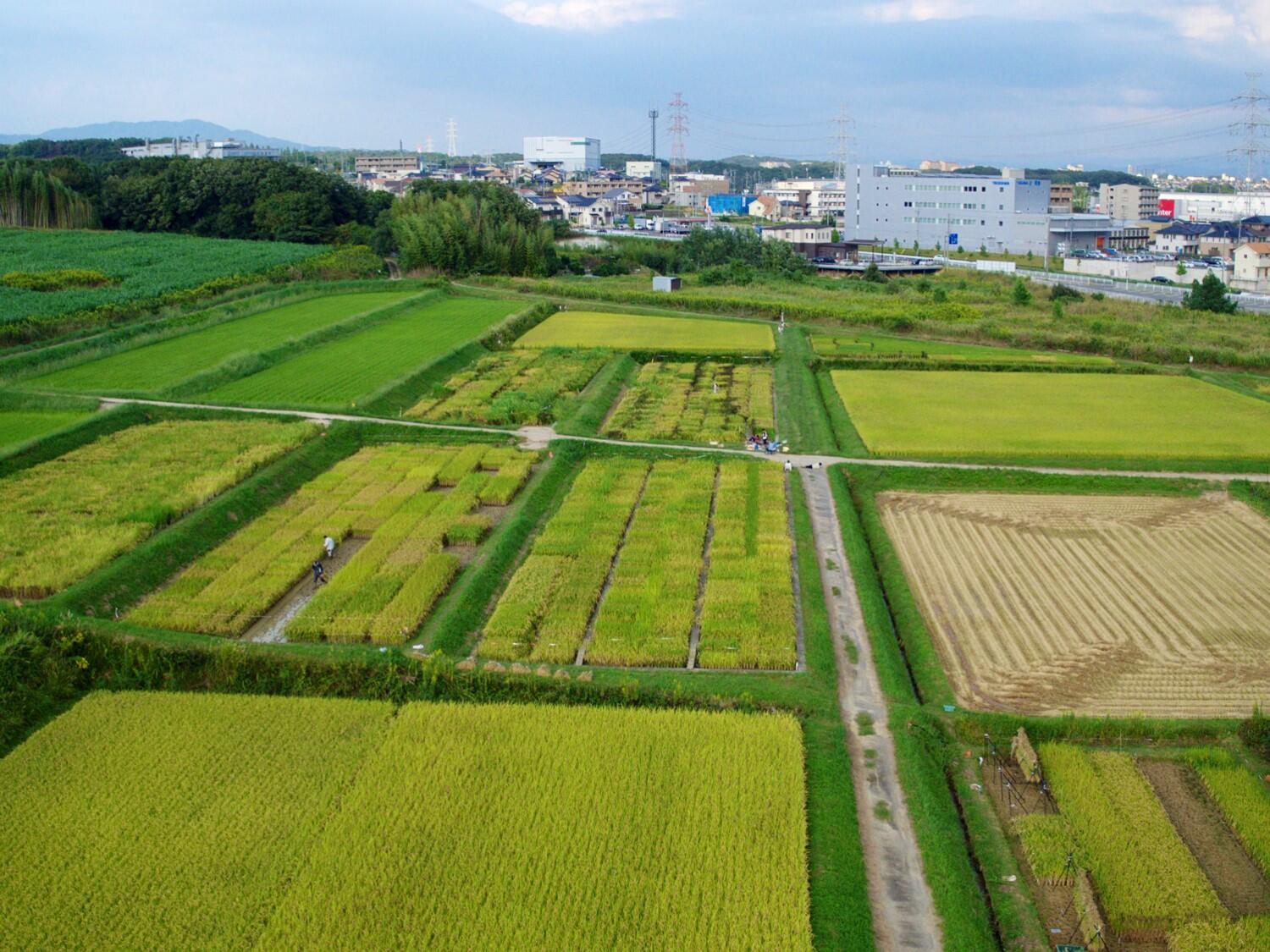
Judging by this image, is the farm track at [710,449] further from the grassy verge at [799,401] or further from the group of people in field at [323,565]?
the group of people in field at [323,565]

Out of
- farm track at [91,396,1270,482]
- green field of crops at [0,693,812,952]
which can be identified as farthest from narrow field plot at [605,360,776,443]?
green field of crops at [0,693,812,952]

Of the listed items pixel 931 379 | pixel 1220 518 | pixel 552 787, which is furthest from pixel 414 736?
pixel 931 379

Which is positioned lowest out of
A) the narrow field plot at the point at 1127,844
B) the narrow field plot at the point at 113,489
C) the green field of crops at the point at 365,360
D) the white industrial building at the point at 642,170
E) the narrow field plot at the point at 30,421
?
the narrow field plot at the point at 1127,844

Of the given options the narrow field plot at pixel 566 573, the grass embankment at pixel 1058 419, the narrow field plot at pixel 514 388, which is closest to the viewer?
the narrow field plot at pixel 566 573

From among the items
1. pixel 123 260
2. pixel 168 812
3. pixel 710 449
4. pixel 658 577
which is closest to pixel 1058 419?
pixel 710 449

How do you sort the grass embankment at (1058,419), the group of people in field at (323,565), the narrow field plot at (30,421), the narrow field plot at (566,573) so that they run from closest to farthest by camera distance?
the narrow field plot at (566,573), the group of people in field at (323,565), the narrow field plot at (30,421), the grass embankment at (1058,419)

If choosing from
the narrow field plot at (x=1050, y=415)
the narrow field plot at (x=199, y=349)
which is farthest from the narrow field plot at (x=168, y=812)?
the narrow field plot at (x=199, y=349)
